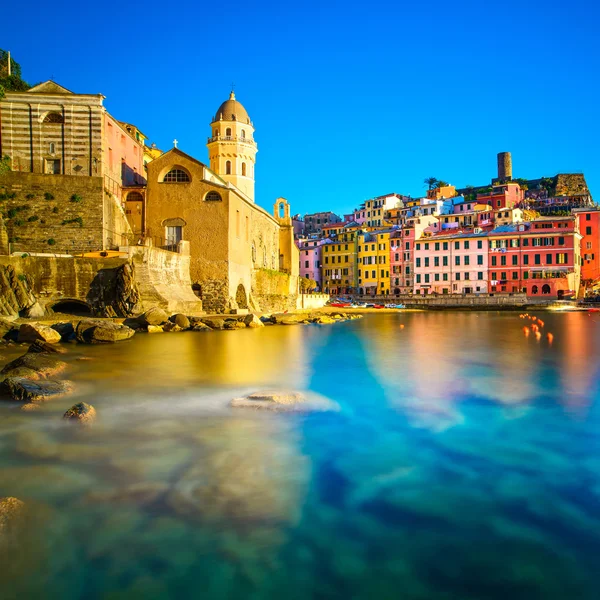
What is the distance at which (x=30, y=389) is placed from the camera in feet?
29.6

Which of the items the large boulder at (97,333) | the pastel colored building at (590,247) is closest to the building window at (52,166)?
the large boulder at (97,333)

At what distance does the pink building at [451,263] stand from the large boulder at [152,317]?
43708mm

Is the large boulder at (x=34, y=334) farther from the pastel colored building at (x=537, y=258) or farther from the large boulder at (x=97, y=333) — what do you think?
the pastel colored building at (x=537, y=258)

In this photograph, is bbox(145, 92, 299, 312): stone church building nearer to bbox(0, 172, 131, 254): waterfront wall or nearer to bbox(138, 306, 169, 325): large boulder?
bbox(0, 172, 131, 254): waterfront wall

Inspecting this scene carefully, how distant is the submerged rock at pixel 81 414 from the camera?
7.62 metres

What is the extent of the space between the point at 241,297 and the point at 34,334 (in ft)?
59.6

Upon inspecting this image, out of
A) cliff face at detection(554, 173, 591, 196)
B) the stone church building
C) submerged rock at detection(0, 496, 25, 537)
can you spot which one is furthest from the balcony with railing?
cliff face at detection(554, 173, 591, 196)

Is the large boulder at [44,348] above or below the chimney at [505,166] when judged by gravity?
below

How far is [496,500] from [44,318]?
822 inches

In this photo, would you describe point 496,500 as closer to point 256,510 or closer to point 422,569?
point 422,569

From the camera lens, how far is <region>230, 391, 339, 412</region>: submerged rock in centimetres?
870

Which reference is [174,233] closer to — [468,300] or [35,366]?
[35,366]

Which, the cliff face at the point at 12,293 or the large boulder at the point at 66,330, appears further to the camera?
the cliff face at the point at 12,293

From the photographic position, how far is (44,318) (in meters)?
21.8
